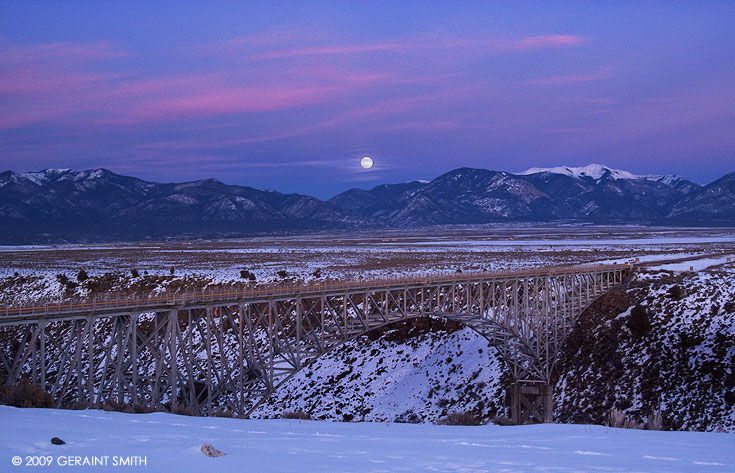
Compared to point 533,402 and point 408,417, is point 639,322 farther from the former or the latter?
point 408,417

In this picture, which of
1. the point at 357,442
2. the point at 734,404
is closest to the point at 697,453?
the point at 357,442

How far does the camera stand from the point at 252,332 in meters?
33.6

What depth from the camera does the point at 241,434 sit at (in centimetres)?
1497

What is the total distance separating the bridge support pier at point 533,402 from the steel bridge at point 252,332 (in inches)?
3.4

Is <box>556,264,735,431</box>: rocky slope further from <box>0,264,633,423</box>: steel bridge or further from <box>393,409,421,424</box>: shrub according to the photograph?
<box>393,409,421,424</box>: shrub

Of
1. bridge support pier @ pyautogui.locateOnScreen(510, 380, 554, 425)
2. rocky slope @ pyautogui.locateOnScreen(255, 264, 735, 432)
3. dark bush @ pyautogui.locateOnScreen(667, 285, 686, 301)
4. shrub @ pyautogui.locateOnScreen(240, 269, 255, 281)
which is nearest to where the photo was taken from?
rocky slope @ pyautogui.locateOnScreen(255, 264, 735, 432)

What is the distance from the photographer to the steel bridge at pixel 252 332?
28.6 meters

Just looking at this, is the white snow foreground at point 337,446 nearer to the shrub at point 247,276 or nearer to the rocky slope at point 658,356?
the rocky slope at point 658,356

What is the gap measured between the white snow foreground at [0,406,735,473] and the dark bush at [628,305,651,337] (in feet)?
135

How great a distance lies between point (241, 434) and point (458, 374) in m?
42.5

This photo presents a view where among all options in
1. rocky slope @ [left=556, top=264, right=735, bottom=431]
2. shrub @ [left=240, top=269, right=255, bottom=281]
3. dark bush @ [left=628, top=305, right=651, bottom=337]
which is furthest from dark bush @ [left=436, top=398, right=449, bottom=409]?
shrub @ [left=240, top=269, right=255, bottom=281]

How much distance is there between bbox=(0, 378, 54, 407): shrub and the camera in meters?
18.7

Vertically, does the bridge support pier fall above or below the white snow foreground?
below

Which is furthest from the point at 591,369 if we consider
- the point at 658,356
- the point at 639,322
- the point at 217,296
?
the point at 217,296
